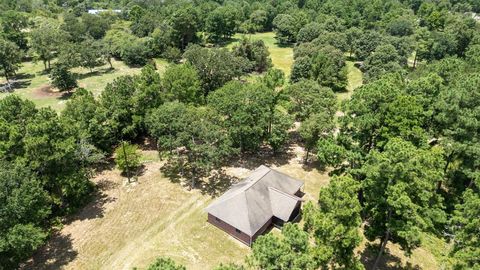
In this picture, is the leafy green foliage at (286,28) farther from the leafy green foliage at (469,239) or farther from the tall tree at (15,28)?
the leafy green foliage at (469,239)

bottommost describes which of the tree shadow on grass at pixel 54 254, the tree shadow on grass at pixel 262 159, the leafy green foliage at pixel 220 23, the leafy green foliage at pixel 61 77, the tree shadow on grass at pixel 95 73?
the tree shadow on grass at pixel 54 254

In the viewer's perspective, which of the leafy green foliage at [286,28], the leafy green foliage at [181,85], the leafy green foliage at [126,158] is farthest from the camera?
the leafy green foliage at [286,28]

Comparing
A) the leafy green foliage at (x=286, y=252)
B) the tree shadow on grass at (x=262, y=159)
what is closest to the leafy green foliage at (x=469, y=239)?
the leafy green foliage at (x=286, y=252)

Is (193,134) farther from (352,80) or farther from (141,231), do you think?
(352,80)

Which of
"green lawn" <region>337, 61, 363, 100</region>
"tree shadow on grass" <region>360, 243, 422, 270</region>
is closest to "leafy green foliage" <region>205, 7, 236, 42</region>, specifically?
"green lawn" <region>337, 61, 363, 100</region>

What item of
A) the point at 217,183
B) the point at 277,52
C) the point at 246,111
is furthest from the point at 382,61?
the point at 217,183

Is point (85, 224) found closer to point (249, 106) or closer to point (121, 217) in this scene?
point (121, 217)
